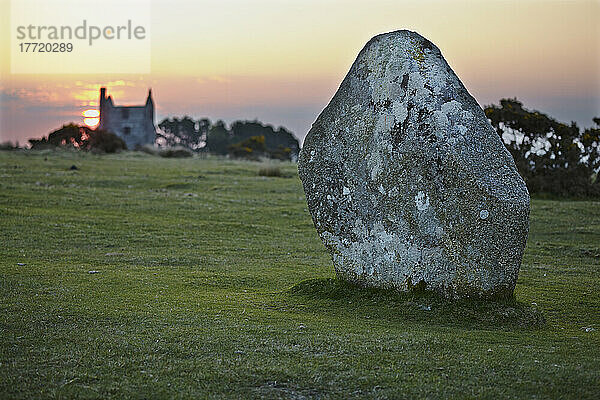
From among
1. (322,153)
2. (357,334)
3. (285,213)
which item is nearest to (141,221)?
(285,213)

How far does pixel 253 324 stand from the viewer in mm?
9875

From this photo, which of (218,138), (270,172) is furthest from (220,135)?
(270,172)

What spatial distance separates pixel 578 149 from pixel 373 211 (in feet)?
83.8

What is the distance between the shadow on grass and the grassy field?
0.09ft

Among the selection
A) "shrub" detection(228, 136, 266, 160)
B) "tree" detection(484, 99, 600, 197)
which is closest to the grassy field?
"tree" detection(484, 99, 600, 197)

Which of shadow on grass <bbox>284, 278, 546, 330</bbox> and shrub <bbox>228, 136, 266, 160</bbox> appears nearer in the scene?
shadow on grass <bbox>284, 278, 546, 330</bbox>

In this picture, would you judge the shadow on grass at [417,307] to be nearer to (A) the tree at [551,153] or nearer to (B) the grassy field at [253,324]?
(B) the grassy field at [253,324]

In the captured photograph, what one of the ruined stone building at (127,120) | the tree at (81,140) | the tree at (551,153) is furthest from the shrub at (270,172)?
the ruined stone building at (127,120)

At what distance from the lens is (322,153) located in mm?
12336

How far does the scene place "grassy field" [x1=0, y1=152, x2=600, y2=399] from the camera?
7.41m

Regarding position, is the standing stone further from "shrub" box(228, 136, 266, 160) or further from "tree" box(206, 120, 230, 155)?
"tree" box(206, 120, 230, 155)

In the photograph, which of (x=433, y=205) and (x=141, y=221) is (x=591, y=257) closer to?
(x=433, y=205)

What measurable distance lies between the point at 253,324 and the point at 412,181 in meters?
3.54

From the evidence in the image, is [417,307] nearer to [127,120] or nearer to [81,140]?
[81,140]
